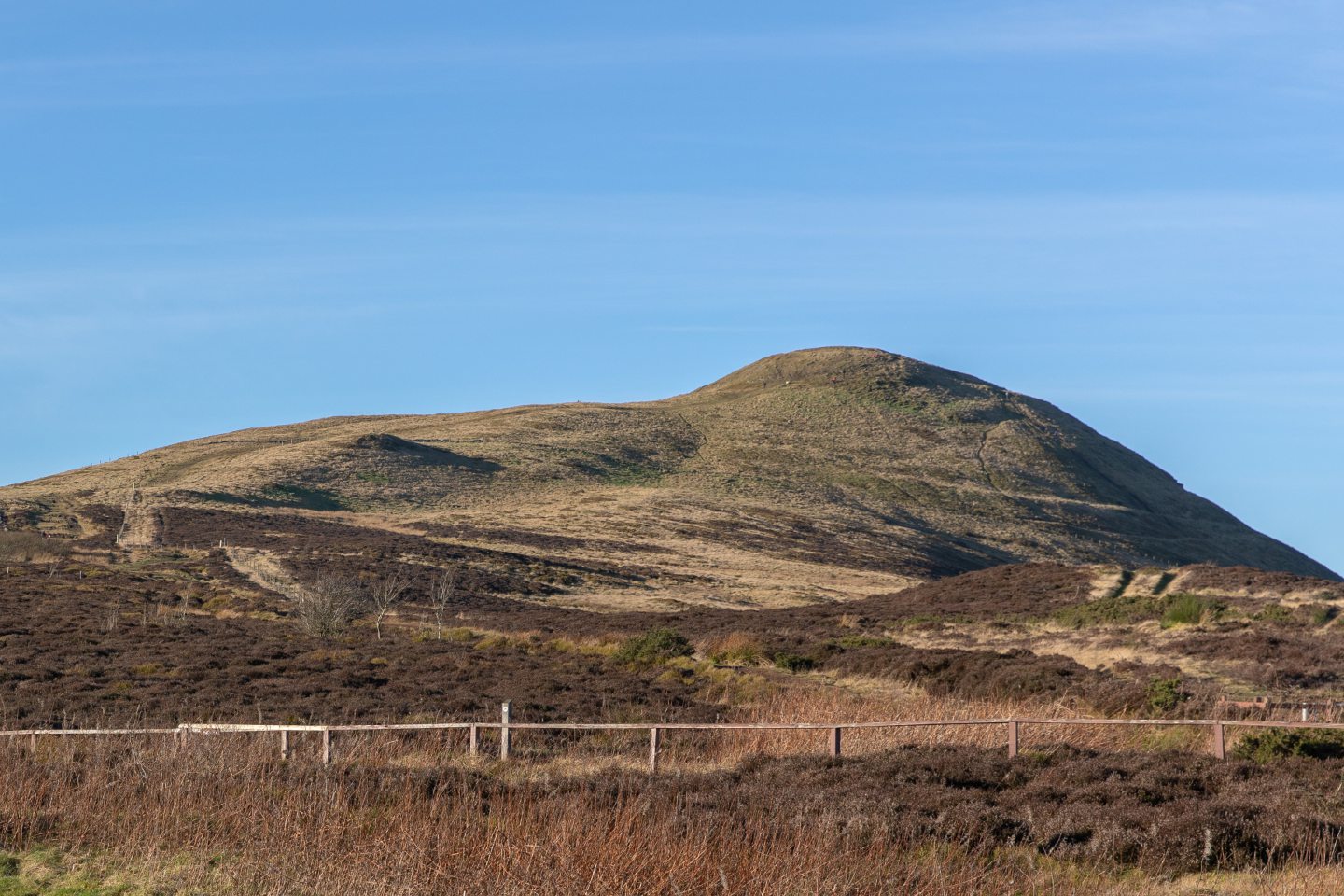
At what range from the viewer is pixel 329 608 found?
45.9 metres

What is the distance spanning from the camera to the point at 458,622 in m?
51.7

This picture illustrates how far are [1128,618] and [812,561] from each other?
43646 mm

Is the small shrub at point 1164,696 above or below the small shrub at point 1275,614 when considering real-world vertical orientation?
below

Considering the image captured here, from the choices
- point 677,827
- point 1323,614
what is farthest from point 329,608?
point 677,827

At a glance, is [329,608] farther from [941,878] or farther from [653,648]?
[941,878]

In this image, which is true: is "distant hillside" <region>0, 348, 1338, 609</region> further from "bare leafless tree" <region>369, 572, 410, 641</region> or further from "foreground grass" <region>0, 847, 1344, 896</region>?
"foreground grass" <region>0, 847, 1344, 896</region>

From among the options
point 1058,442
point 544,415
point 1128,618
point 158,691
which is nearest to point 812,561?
point 1128,618

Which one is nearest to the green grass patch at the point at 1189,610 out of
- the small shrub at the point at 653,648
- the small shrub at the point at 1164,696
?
the small shrub at the point at 653,648

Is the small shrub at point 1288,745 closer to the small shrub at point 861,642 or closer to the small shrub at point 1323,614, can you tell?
the small shrub at point 1323,614

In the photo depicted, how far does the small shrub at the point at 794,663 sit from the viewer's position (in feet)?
115

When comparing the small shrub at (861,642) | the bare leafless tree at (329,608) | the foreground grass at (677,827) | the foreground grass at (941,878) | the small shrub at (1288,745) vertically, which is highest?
the bare leafless tree at (329,608)

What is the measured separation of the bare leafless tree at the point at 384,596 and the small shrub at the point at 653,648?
9808 millimetres

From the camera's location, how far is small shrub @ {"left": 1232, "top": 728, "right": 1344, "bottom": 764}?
16094mm

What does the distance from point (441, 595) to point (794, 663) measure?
20600 millimetres
